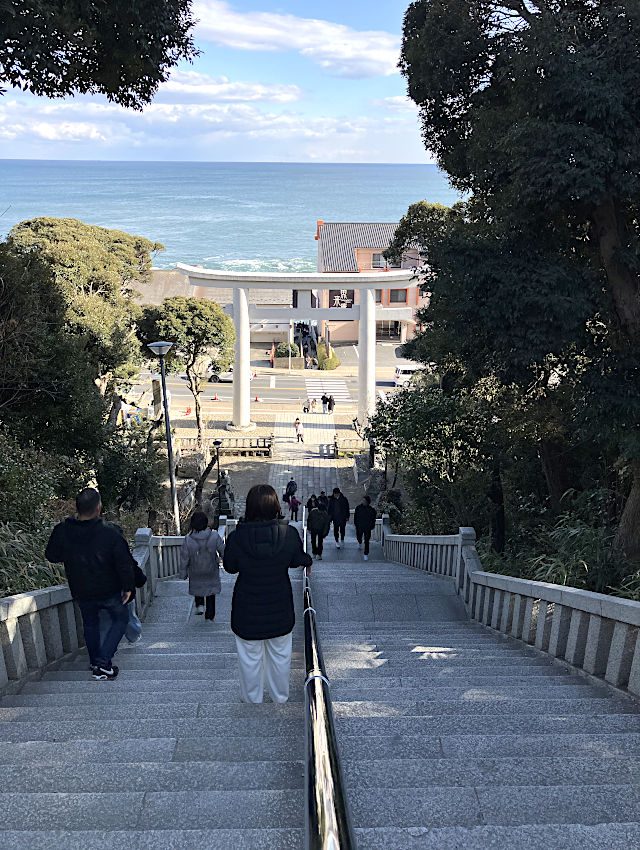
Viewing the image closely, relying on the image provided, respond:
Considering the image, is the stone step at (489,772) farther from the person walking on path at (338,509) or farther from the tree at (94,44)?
the person walking on path at (338,509)

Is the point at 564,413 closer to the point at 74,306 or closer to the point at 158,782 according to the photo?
the point at 158,782

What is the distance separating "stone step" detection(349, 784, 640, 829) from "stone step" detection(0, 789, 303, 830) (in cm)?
29

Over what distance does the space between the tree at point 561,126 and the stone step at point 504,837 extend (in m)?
4.89

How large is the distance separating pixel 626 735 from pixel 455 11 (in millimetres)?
7137

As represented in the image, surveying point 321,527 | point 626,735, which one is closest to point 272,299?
point 321,527

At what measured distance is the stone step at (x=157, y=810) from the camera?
2.68 meters

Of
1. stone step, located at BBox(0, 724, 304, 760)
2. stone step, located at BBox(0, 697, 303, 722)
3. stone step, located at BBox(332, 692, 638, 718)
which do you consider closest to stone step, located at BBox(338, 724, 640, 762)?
stone step, located at BBox(0, 724, 304, 760)

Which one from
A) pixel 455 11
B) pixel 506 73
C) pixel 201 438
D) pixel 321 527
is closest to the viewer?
pixel 506 73

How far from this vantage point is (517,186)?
6828 mm

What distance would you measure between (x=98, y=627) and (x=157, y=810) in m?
2.52

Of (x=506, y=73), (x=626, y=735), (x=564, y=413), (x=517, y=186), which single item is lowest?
(x=626, y=735)

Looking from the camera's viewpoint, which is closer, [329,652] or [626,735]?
[626,735]

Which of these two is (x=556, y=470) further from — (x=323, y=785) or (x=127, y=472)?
(x=323, y=785)

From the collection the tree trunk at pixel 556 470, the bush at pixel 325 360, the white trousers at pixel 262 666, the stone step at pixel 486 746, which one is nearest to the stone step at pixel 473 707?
the white trousers at pixel 262 666
